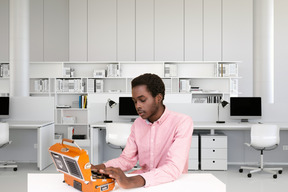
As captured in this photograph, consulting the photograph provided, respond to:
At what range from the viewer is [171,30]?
8383 mm

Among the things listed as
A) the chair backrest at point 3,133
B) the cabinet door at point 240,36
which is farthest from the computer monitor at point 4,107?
the cabinet door at point 240,36

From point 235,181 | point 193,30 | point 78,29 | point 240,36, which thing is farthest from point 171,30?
point 235,181

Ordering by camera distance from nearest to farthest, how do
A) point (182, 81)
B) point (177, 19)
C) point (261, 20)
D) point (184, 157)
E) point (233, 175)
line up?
point (184, 157) → point (233, 175) → point (261, 20) → point (182, 81) → point (177, 19)

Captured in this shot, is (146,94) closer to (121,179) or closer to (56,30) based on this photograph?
(121,179)

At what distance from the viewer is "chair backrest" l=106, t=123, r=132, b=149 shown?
471 cm

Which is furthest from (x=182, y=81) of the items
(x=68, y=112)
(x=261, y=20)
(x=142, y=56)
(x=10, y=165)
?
(x=10, y=165)

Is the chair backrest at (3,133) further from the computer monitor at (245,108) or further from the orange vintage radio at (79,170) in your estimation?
the orange vintage radio at (79,170)

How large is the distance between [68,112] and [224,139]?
13.2ft

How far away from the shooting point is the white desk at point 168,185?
59.5 inches

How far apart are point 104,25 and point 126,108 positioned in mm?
3727

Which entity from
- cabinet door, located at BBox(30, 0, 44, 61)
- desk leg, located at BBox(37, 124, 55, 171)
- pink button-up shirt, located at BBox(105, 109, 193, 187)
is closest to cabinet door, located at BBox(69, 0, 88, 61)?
cabinet door, located at BBox(30, 0, 44, 61)

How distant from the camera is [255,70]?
7004mm

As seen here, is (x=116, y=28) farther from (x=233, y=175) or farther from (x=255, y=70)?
(x=233, y=175)

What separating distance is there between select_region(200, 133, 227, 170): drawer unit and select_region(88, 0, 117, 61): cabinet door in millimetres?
4150
